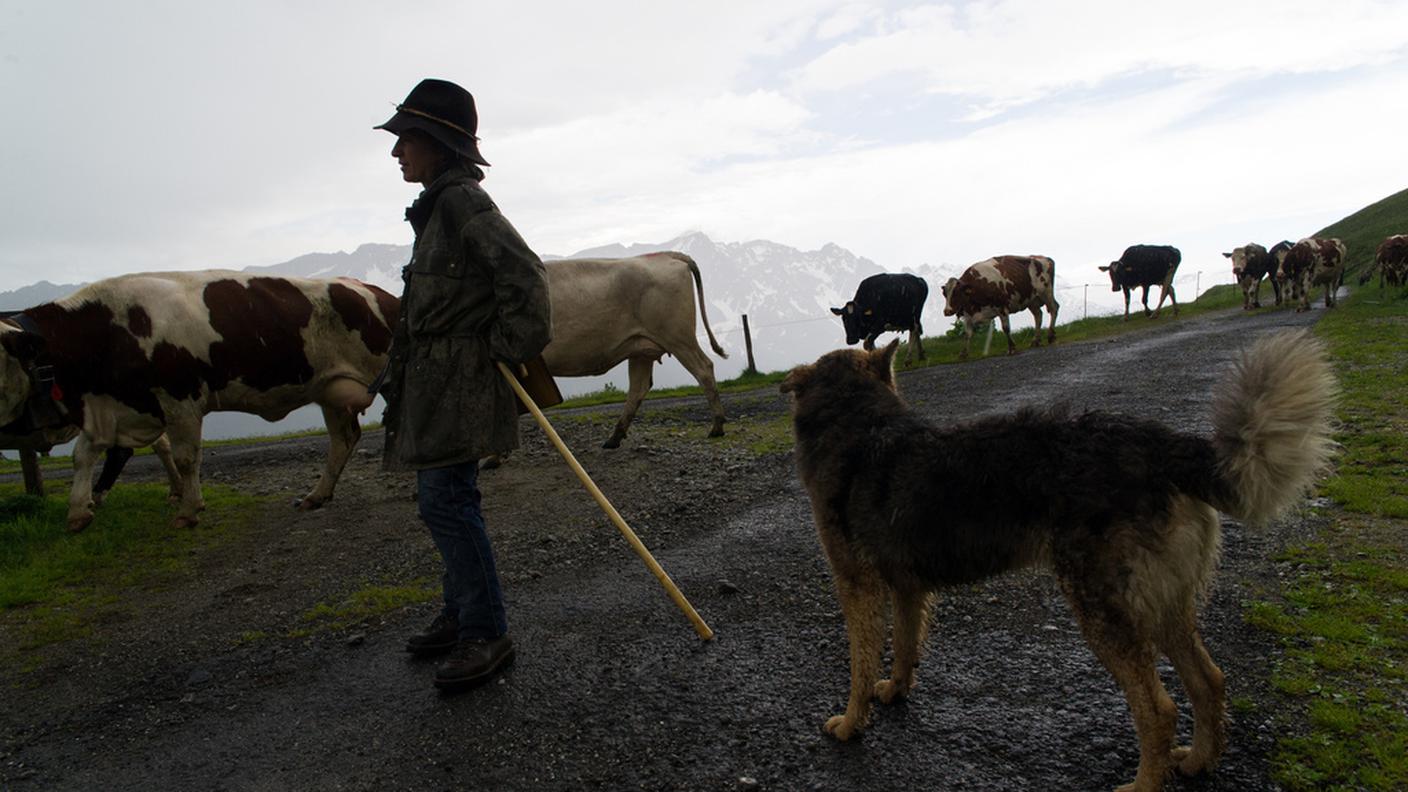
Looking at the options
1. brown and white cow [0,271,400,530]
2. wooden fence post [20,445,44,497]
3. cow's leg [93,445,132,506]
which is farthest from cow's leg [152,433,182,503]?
wooden fence post [20,445,44,497]

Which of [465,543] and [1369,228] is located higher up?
[1369,228]

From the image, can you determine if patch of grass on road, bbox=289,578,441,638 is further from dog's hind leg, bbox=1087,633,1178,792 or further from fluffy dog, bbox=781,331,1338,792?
dog's hind leg, bbox=1087,633,1178,792

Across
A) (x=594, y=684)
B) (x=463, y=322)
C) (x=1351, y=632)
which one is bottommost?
(x=1351, y=632)

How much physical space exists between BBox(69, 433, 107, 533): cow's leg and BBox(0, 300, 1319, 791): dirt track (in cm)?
157

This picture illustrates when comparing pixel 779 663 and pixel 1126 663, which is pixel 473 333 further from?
pixel 1126 663

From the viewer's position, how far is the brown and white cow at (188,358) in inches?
282

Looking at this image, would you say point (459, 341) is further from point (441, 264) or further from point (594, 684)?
point (594, 684)

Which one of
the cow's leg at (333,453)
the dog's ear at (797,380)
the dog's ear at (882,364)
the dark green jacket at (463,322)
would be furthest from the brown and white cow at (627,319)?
the dog's ear at (882,364)

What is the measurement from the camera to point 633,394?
36.3 ft

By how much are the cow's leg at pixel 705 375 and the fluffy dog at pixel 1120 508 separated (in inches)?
297

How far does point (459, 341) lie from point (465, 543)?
115 cm

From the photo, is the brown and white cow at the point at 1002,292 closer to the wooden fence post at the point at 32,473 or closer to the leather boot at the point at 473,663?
the leather boot at the point at 473,663

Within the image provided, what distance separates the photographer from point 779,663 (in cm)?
421

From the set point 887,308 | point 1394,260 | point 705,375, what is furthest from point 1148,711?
point 1394,260
